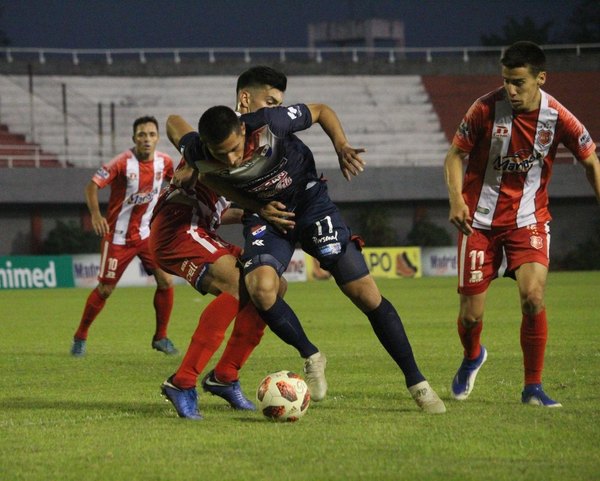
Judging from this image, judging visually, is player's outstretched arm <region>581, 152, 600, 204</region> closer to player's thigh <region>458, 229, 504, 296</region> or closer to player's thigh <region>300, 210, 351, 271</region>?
player's thigh <region>458, 229, 504, 296</region>

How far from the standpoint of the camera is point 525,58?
23.2 ft

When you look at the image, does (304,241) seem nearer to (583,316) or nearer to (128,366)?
(128,366)

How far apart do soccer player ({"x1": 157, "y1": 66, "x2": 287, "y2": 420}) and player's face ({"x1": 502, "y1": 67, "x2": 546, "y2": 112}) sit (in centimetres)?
144

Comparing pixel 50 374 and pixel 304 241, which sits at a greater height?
pixel 304 241

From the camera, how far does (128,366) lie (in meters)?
10.5

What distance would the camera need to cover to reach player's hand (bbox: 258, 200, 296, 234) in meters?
6.86

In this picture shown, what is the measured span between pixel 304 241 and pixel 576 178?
3487cm

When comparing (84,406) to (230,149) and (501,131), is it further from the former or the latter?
(501,131)

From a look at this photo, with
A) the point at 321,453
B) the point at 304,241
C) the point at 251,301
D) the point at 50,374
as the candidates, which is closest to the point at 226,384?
the point at 251,301

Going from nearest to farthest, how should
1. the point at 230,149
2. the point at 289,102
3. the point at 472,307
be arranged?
the point at 230,149 → the point at 472,307 → the point at 289,102

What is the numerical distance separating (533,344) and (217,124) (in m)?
2.48

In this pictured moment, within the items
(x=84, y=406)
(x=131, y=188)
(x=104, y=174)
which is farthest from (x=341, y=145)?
(x=131, y=188)

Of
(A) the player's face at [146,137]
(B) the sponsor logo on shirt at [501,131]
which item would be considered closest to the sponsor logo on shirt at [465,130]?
(B) the sponsor logo on shirt at [501,131]

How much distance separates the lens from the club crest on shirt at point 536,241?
737 cm
